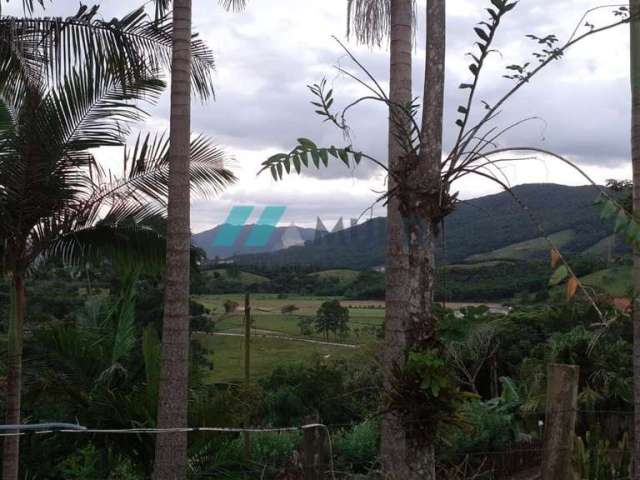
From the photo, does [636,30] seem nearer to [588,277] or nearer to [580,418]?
[580,418]

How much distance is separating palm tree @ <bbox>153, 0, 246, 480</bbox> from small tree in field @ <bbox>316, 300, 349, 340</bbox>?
130 feet

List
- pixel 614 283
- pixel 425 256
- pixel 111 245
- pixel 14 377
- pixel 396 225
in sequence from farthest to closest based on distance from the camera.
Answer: pixel 614 283
pixel 111 245
pixel 396 225
pixel 14 377
pixel 425 256

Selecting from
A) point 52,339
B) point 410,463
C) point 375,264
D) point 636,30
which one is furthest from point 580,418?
point 375,264

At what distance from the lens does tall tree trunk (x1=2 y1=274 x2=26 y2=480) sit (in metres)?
6.72

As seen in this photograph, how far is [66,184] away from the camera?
24.5 ft

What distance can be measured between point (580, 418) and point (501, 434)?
1.17m

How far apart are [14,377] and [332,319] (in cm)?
3999

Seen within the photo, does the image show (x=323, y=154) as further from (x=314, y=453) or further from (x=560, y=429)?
(x=560, y=429)

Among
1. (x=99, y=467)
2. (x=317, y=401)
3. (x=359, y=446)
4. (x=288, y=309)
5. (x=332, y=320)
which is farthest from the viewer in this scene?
(x=288, y=309)

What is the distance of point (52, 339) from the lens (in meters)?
8.33

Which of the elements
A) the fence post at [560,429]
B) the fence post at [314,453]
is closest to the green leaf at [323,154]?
the fence post at [314,453]

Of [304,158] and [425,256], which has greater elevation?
[304,158]

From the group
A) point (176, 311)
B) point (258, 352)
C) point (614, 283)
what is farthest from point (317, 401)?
point (258, 352)

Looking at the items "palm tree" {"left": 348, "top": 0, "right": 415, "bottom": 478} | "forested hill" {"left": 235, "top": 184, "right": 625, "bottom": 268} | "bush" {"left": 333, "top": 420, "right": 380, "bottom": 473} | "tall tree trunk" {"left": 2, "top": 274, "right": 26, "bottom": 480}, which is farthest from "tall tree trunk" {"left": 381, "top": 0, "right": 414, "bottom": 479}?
"forested hill" {"left": 235, "top": 184, "right": 625, "bottom": 268}
